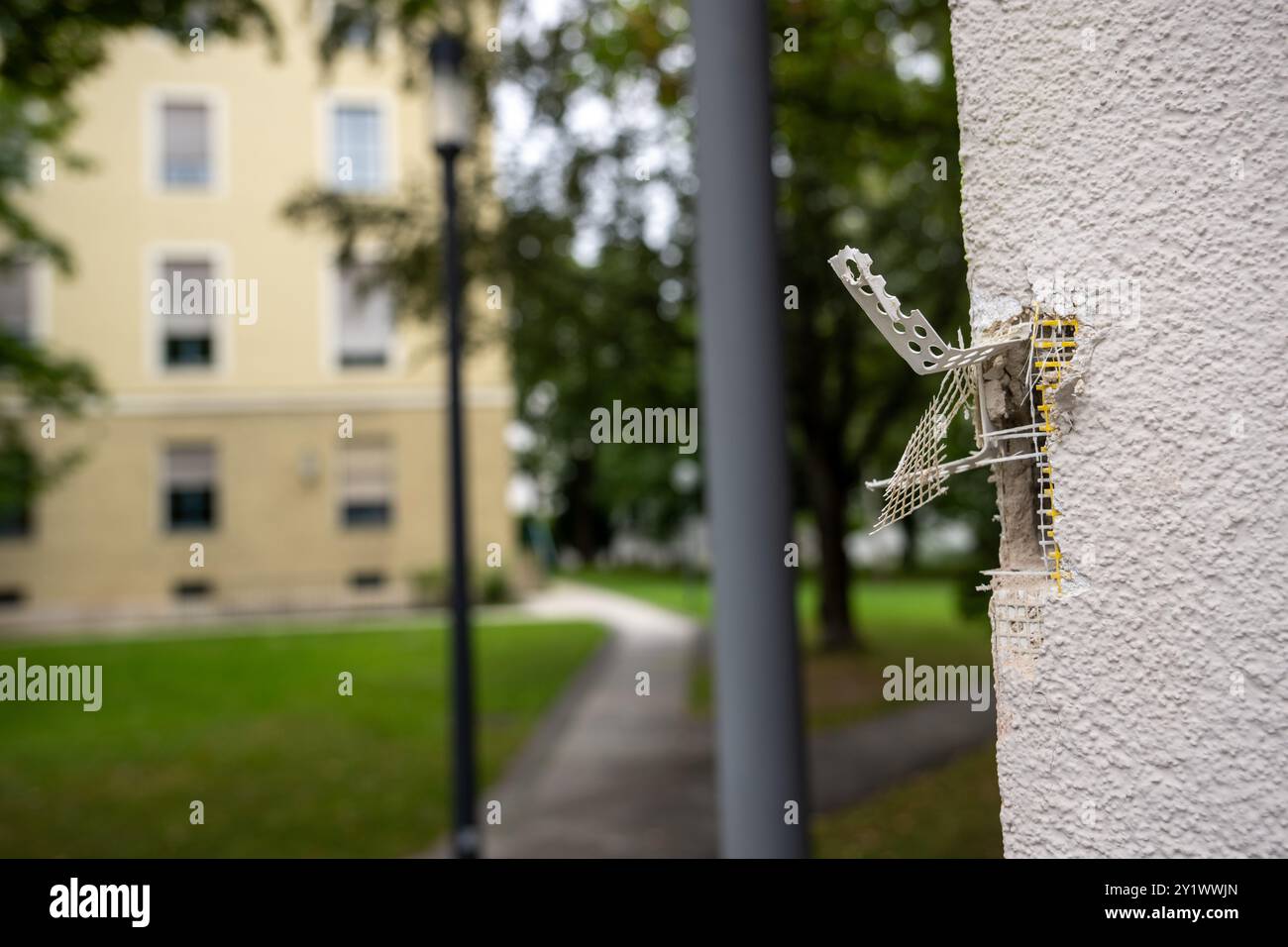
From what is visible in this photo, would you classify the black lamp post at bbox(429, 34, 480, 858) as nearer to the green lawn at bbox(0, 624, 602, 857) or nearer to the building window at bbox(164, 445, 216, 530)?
the green lawn at bbox(0, 624, 602, 857)

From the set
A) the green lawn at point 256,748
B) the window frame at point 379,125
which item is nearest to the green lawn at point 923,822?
the green lawn at point 256,748

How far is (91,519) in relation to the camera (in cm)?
2495

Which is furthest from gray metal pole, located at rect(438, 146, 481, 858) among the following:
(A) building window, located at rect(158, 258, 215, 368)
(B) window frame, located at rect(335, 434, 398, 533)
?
(A) building window, located at rect(158, 258, 215, 368)

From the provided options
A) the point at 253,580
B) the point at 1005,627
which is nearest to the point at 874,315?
the point at 1005,627

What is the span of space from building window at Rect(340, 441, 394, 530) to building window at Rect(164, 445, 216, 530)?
3227mm

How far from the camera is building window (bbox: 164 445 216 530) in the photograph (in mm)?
25594

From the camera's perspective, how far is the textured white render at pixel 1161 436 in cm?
98

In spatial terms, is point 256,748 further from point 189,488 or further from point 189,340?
point 189,340

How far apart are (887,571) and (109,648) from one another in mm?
26584

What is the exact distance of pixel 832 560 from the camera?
1581cm

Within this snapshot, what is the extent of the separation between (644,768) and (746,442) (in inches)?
333

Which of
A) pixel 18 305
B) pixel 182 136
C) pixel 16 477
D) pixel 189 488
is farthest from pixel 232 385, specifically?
pixel 16 477

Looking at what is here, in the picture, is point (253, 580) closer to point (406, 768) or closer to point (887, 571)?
point (406, 768)

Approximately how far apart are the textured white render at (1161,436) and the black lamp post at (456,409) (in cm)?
482
